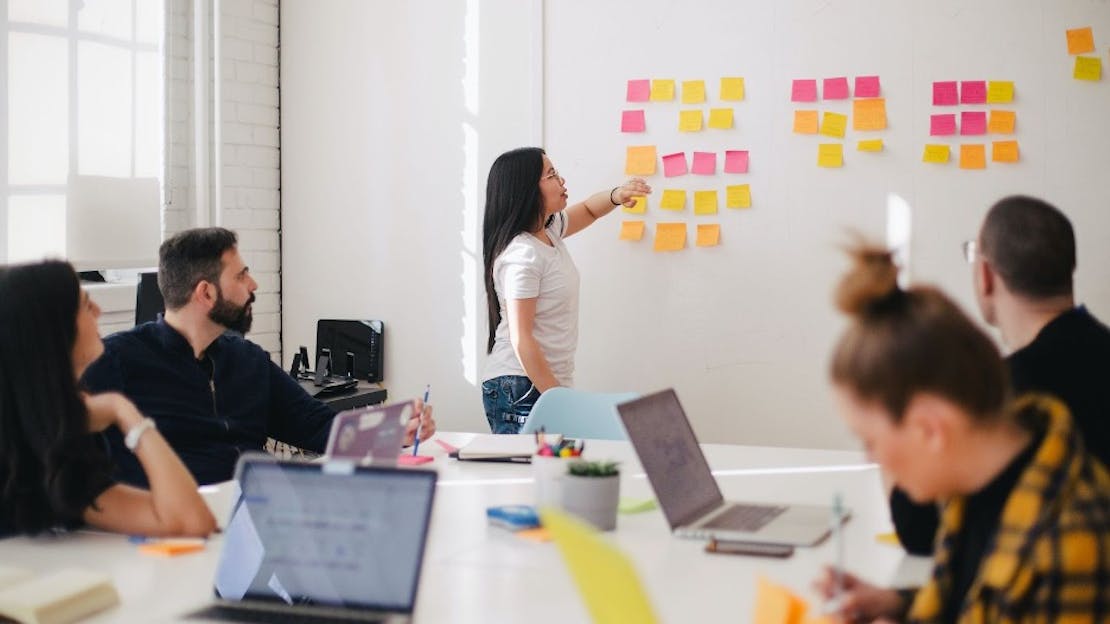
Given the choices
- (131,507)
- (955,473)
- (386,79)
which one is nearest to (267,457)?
(131,507)

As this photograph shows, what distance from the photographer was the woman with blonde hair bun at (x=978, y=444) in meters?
1.21

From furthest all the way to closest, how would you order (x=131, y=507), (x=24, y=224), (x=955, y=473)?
(x=24, y=224)
(x=131, y=507)
(x=955, y=473)

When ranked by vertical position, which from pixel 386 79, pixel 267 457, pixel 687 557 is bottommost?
pixel 687 557

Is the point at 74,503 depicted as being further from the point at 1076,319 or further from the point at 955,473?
the point at 1076,319

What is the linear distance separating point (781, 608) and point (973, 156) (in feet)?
9.34

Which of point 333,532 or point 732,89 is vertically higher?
point 732,89

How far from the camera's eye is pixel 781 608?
4.69 feet

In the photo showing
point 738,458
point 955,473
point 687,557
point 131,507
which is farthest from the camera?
point 738,458

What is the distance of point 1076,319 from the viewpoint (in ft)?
6.55

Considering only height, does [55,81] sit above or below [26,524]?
above

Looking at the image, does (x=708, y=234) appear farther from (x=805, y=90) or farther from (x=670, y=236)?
(x=805, y=90)

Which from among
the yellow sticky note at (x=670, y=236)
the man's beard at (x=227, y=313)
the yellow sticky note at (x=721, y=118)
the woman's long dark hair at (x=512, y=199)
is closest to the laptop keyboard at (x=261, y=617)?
the man's beard at (x=227, y=313)

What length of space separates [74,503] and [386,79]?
9.72 ft

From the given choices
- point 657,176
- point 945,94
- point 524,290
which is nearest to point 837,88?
point 945,94
